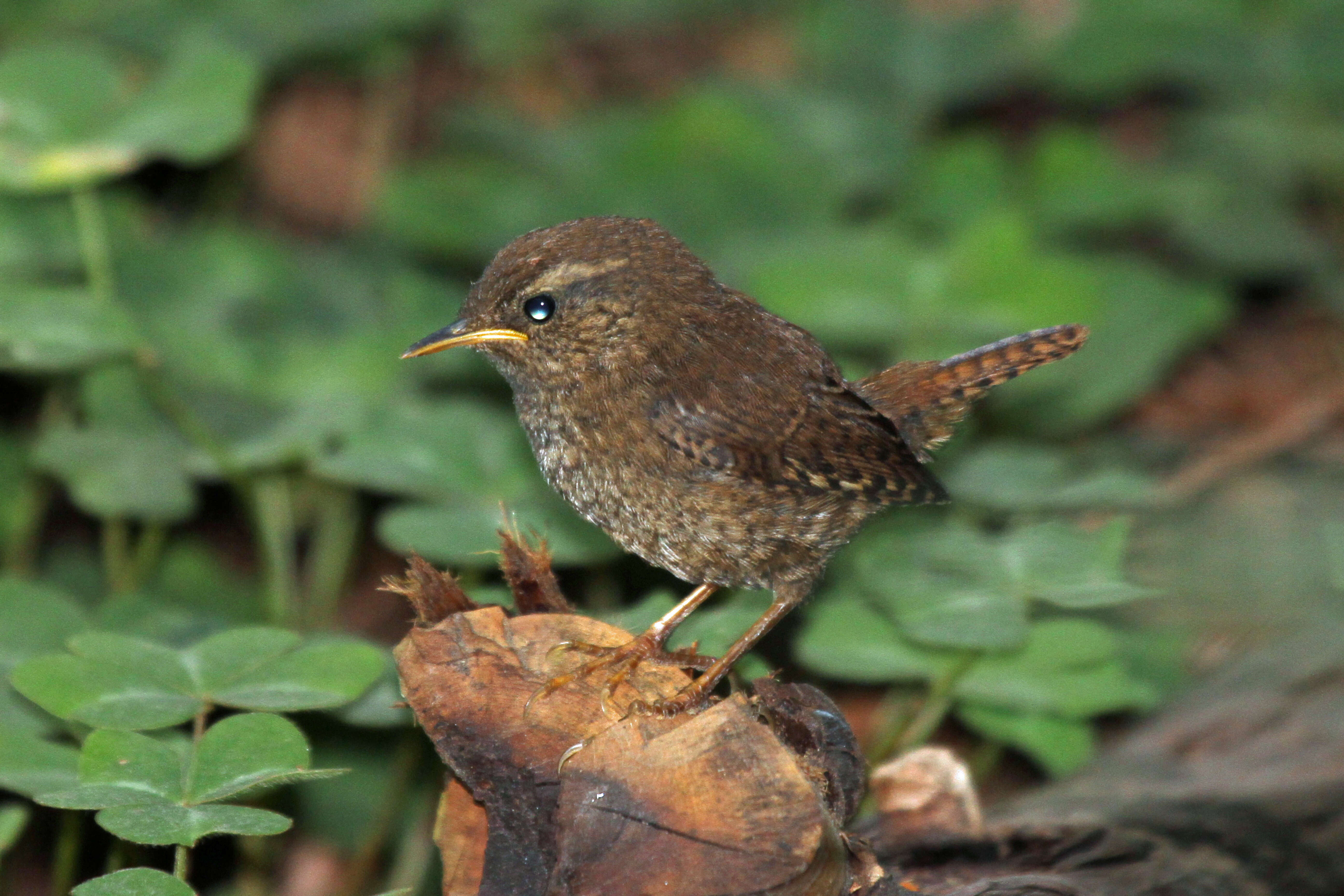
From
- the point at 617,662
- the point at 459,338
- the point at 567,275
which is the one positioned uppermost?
the point at 567,275

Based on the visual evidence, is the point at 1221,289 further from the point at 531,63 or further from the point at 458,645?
the point at 458,645

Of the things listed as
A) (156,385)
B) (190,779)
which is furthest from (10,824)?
(156,385)

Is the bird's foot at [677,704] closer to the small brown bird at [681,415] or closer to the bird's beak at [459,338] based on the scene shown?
the small brown bird at [681,415]

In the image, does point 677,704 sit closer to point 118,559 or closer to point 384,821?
point 384,821

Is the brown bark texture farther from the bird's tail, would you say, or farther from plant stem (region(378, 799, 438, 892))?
plant stem (region(378, 799, 438, 892))

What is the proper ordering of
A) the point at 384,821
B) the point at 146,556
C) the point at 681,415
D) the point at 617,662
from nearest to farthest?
the point at 617,662 → the point at 681,415 → the point at 384,821 → the point at 146,556

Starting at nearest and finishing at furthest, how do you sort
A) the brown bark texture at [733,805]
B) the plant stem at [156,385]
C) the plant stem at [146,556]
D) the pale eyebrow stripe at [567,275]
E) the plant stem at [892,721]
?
the brown bark texture at [733,805]
the pale eyebrow stripe at [567,275]
the plant stem at [892,721]
the plant stem at [156,385]
the plant stem at [146,556]

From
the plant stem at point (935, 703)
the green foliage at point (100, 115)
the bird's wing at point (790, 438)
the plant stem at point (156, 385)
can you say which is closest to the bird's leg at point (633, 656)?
the bird's wing at point (790, 438)

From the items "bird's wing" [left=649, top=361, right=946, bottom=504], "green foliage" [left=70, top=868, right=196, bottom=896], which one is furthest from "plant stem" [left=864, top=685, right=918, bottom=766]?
"green foliage" [left=70, top=868, right=196, bottom=896]

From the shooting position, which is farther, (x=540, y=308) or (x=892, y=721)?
(x=892, y=721)
